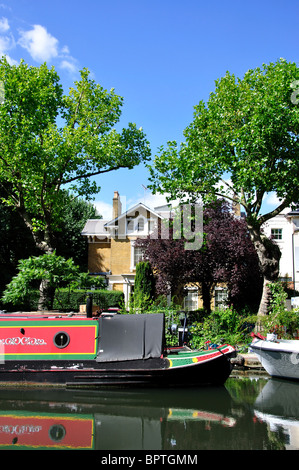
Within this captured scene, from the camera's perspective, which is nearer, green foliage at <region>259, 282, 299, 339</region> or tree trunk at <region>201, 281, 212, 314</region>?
green foliage at <region>259, 282, 299, 339</region>

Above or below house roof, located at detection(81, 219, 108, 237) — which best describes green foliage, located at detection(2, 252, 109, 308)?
below

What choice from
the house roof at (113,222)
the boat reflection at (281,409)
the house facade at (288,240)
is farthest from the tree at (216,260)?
the house facade at (288,240)

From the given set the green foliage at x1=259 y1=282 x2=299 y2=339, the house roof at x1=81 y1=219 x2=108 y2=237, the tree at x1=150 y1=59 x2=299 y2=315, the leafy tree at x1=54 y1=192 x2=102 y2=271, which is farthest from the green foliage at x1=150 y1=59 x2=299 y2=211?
the leafy tree at x1=54 y1=192 x2=102 y2=271

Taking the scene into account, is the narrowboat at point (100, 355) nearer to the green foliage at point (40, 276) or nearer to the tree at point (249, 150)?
the green foliage at point (40, 276)

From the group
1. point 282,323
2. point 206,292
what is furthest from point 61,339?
point 206,292

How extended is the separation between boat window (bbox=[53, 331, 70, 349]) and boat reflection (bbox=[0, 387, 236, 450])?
4.09 ft

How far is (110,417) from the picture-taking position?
29.9ft

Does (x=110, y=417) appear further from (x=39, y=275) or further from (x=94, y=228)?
(x=94, y=228)

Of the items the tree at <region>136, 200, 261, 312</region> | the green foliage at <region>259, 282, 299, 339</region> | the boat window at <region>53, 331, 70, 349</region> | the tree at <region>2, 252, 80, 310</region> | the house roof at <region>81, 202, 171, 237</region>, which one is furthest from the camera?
the house roof at <region>81, 202, 171, 237</region>

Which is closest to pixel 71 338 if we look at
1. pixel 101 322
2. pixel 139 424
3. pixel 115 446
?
pixel 101 322

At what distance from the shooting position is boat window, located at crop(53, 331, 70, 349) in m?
12.1

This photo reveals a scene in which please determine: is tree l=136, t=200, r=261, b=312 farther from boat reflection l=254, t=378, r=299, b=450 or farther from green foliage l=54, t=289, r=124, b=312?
boat reflection l=254, t=378, r=299, b=450

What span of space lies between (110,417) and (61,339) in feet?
11.9

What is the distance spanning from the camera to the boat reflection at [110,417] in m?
7.56
